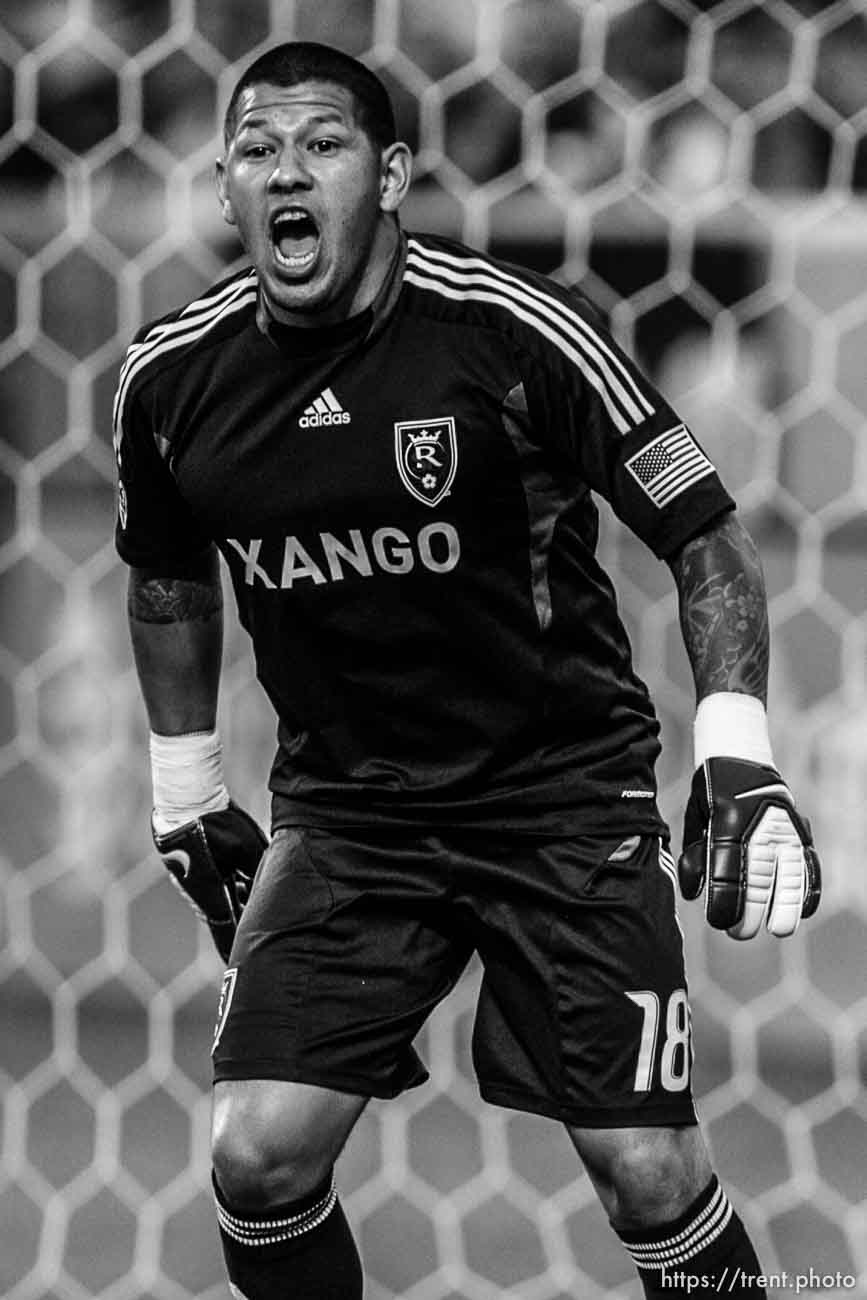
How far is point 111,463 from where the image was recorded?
8.89 feet

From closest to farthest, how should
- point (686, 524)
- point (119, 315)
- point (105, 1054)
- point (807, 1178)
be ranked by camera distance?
point (686, 524), point (807, 1178), point (105, 1054), point (119, 315)

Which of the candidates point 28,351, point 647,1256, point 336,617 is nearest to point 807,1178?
point 647,1256

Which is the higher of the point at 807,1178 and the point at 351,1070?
the point at 351,1070

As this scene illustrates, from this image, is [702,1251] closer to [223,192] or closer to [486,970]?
[486,970]

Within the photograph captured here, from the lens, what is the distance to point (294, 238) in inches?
54.1

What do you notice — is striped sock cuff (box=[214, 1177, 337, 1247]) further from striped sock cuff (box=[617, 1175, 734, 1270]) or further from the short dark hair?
the short dark hair

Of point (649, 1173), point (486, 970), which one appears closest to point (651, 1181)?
point (649, 1173)

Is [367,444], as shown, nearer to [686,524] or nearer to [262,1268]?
[686,524]

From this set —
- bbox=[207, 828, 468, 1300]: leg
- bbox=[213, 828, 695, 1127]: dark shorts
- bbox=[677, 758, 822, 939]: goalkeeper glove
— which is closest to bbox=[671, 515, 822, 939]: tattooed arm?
bbox=[677, 758, 822, 939]: goalkeeper glove

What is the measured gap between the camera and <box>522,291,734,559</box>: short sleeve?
1322mm

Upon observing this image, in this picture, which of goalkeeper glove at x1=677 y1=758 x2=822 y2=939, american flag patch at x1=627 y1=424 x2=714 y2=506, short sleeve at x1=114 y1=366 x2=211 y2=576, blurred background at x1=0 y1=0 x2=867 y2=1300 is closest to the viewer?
goalkeeper glove at x1=677 y1=758 x2=822 y2=939

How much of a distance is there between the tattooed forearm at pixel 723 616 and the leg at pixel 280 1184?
41 cm

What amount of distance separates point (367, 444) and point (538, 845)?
31cm

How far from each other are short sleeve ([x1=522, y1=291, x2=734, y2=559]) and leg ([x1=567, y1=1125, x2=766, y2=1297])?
41 centimetres
